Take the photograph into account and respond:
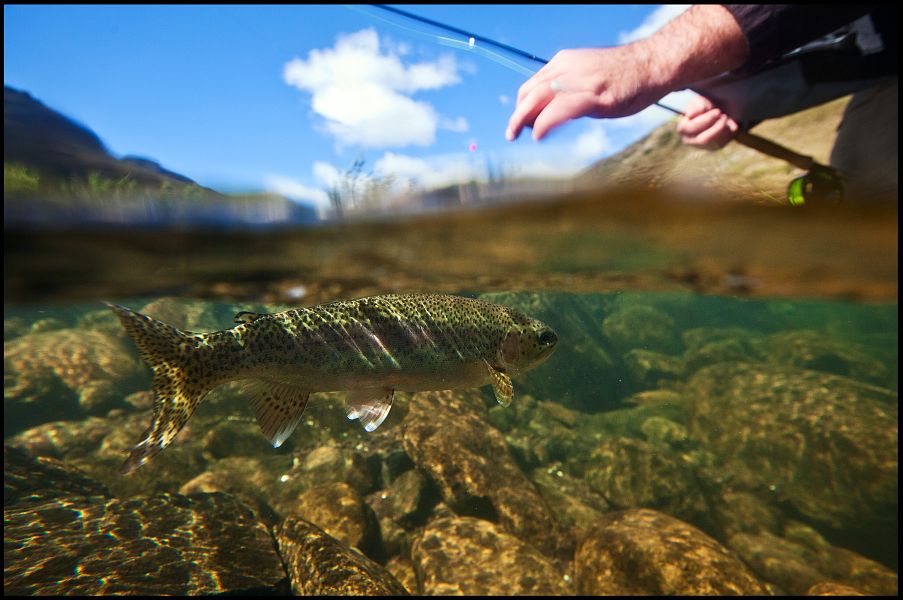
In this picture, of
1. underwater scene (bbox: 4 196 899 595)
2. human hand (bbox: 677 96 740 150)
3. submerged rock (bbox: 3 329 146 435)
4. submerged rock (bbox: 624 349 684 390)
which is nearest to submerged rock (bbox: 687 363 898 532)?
underwater scene (bbox: 4 196 899 595)

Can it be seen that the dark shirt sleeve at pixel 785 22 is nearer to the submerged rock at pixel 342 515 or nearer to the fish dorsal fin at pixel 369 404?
the fish dorsal fin at pixel 369 404

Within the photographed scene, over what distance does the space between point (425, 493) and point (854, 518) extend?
31.1 ft

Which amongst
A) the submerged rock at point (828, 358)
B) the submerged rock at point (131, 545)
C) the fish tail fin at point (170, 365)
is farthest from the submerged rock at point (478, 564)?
the submerged rock at point (828, 358)

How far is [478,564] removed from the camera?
19.7 feet

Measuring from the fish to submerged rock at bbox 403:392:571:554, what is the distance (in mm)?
3771

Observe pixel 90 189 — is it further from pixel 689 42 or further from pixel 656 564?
pixel 656 564

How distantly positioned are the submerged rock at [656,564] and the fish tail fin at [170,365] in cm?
611

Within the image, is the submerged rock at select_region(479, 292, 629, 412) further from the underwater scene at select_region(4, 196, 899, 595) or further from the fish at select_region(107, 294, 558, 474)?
the fish at select_region(107, 294, 558, 474)

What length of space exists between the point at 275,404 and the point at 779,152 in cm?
557

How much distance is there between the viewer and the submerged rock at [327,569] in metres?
4.80

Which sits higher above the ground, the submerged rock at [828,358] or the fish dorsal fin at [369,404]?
the fish dorsal fin at [369,404]

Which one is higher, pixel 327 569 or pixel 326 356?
pixel 326 356

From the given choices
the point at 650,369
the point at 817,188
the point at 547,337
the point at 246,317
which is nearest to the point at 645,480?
the point at 547,337

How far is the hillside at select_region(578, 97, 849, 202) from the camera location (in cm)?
328
